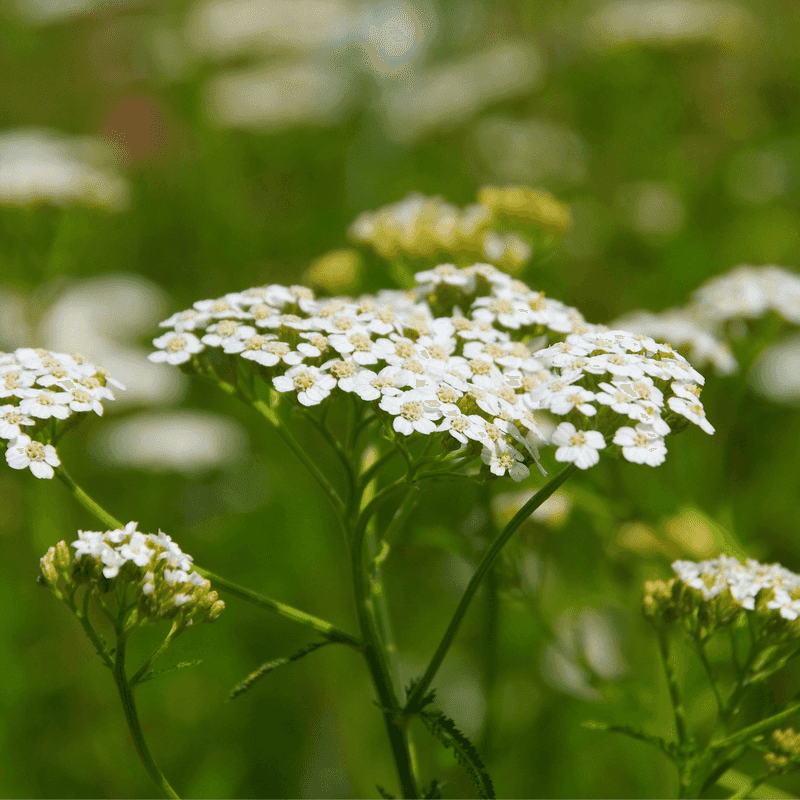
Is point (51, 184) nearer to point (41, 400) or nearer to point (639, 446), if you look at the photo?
point (41, 400)

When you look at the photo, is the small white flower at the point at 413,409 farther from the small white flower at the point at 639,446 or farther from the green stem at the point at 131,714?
the green stem at the point at 131,714

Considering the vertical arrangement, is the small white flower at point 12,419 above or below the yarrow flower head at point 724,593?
above

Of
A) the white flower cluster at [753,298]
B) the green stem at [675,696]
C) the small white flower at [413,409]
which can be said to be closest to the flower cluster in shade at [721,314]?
the white flower cluster at [753,298]

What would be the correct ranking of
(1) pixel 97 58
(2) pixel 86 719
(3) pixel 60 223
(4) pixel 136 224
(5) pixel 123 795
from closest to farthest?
(5) pixel 123 795
(2) pixel 86 719
(3) pixel 60 223
(4) pixel 136 224
(1) pixel 97 58

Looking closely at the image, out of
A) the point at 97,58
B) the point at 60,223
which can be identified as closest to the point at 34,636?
the point at 60,223

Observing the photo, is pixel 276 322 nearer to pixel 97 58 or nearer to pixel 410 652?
pixel 410 652

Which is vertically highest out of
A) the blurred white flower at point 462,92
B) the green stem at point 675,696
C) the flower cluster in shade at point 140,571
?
the blurred white flower at point 462,92

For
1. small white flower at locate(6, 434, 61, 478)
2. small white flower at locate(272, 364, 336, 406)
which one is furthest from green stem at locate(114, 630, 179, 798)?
small white flower at locate(272, 364, 336, 406)

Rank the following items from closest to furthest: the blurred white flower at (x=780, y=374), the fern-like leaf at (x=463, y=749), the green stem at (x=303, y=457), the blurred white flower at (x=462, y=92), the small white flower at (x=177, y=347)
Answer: the fern-like leaf at (x=463, y=749) < the green stem at (x=303, y=457) < the small white flower at (x=177, y=347) < the blurred white flower at (x=780, y=374) < the blurred white flower at (x=462, y=92)
